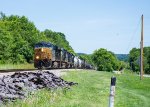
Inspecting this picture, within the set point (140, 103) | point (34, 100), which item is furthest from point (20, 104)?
point (140, 103)

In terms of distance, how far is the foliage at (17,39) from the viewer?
77812 mm

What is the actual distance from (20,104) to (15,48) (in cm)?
8138

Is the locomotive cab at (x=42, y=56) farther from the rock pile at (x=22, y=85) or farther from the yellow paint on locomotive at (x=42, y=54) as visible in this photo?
the rock pile at (x=22, y=85)

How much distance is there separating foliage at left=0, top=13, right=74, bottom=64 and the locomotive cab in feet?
70.6

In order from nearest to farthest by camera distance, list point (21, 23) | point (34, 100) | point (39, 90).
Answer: point (34, 100)
point (39, 90)
point (21, 23)

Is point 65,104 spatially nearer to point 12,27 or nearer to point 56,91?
point 56,91

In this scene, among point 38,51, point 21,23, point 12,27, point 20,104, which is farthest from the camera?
point 21,23

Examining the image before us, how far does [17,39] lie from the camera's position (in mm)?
96688

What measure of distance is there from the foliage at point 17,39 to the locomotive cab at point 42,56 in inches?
847

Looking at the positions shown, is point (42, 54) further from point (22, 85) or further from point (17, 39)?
point (17, 39)

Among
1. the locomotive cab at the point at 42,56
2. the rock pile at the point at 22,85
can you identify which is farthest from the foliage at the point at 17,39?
the rock pile at the point at 22,85

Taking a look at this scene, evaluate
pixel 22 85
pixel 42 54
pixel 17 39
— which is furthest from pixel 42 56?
pixel 17 39

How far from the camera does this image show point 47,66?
50750 millimetres

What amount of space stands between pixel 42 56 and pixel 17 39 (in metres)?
48.0
